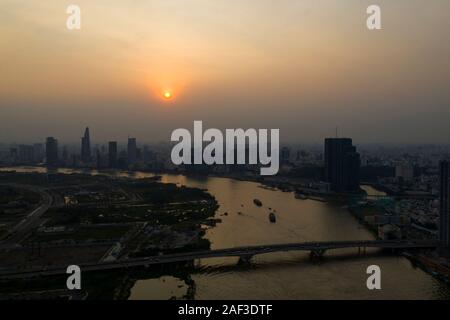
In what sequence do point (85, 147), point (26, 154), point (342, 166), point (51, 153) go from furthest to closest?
point (26, 154), point (85, 147), point (51, 153), point (342, 166)

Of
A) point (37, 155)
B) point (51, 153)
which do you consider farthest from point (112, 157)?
point (37, 155)

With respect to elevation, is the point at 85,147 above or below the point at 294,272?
above

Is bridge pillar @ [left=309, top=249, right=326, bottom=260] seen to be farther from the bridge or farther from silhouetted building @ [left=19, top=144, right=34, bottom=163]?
silhouetted building @ [left=19, top=144, right=34, bottom=163]

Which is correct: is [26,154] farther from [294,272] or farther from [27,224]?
[294,272]

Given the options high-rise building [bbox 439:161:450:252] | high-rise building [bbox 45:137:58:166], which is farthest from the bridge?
high-rise building [bbox 45:137:58:166]

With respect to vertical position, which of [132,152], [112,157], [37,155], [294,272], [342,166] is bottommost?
[294,272]
